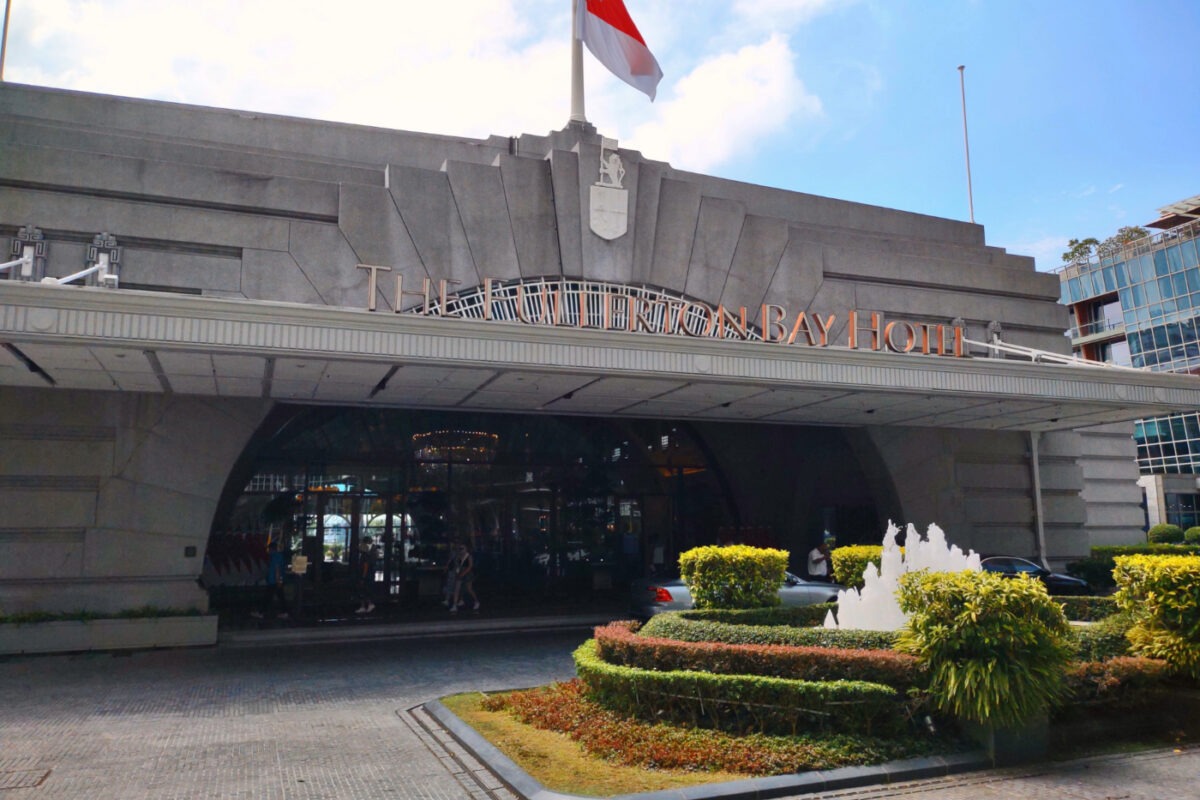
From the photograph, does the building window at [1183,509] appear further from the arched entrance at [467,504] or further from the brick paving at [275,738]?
the brick paving at [275,738]

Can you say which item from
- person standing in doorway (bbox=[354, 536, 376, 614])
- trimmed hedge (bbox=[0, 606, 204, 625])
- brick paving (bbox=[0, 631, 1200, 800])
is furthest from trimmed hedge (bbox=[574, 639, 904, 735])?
person standing in doorway (bbox=[354, 536, 376, 614])

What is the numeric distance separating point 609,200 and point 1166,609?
43.5 feet

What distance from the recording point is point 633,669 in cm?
948

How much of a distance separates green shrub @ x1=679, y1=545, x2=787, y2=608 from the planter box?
30.6ft

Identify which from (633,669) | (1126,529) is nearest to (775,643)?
(633,669)

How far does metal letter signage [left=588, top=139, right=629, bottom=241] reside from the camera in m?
19.5

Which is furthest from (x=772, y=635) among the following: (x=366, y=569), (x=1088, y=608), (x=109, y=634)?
(x=366, y=569)

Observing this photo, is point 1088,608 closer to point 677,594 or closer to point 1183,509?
point 677,594

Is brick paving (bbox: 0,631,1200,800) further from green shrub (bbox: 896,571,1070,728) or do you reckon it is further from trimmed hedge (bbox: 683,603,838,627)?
trimmed hedge (bbox: 683,603,838,627)

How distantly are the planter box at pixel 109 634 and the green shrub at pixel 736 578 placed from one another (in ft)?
30.6

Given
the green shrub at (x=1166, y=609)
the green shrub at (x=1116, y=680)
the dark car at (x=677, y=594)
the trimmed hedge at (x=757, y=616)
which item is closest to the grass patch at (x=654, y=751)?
the green shrub at (x=1116, y=680)

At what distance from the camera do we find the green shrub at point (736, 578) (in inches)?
485

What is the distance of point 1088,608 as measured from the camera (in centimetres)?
A: 1252

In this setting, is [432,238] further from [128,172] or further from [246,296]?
[128,172]
